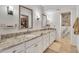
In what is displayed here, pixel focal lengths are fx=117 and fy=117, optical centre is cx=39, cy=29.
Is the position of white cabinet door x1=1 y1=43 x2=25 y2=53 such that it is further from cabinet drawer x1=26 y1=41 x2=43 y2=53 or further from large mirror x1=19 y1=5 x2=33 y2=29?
large mirror x1=19 y1=5 x2=33 y2=29

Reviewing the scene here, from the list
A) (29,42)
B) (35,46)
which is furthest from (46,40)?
(29,42)

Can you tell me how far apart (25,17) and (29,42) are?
42 cm

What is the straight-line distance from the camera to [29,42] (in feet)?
5.31

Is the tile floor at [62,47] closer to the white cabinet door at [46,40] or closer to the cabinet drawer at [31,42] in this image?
the white cabinet door at [46,40]

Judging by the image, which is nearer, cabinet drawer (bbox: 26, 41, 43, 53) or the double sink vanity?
the double sink vanity

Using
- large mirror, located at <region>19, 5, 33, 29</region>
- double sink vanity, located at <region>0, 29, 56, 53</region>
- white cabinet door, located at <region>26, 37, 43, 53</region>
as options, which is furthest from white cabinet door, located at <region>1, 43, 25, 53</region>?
large mirror, located at <region>19, 5, 33, 29</region>

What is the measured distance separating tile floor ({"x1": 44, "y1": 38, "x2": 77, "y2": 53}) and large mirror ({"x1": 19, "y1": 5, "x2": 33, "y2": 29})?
1.67ft

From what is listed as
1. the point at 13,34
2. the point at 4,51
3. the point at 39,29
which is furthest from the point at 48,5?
the point at 4,51

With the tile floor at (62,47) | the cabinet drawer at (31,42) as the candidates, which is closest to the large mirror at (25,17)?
Answer: the cabinet drawer at (31,42)

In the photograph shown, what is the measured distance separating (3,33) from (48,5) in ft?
2.41

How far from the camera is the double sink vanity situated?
129 cm

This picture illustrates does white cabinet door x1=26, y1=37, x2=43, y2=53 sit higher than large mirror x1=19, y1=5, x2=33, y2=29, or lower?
lower

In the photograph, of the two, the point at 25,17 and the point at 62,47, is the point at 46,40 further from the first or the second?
the point at 25,17

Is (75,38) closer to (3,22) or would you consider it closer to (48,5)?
(48,5)
